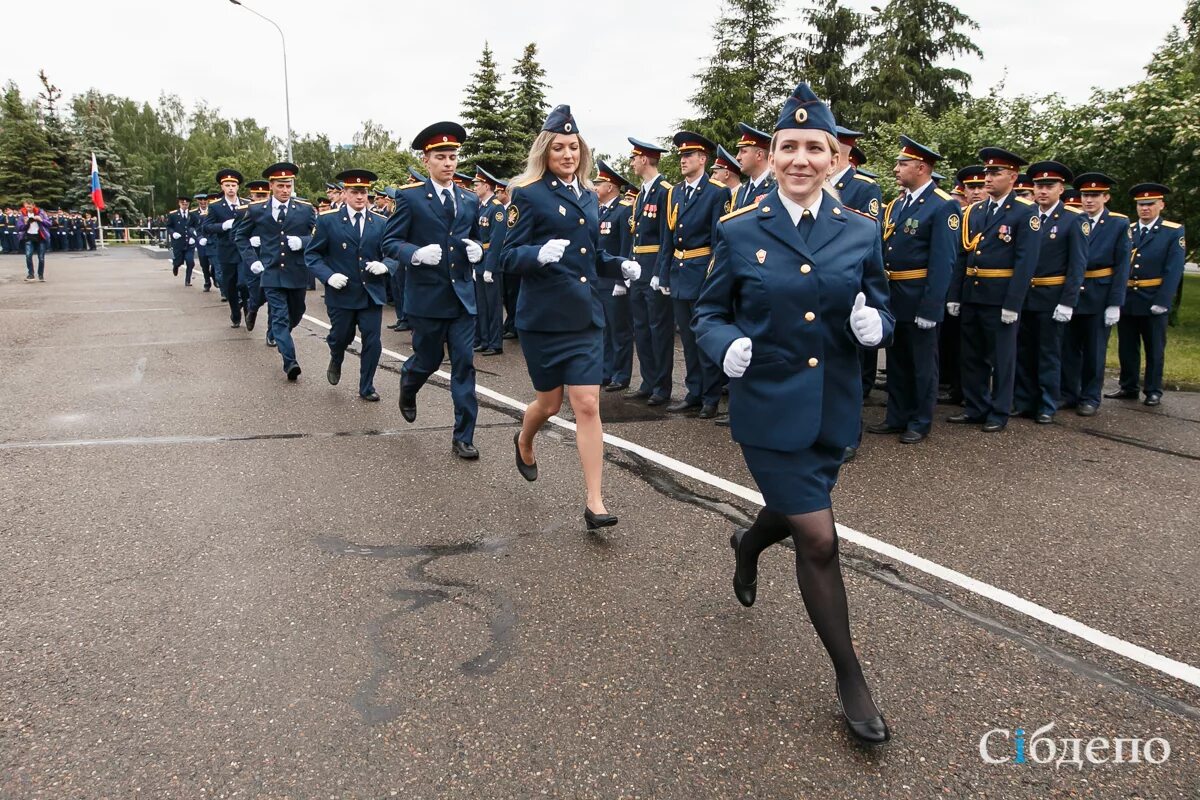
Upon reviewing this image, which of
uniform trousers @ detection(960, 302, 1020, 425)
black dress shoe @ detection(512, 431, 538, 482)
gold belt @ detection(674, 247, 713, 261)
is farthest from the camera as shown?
gold belt @ detection(674, 247, 713, 261)

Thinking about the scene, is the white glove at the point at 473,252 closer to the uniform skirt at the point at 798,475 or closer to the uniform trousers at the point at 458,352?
the uniform trousers at the point at 458,352

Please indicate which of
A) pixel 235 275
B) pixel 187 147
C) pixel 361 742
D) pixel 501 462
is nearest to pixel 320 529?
pixel 501 462

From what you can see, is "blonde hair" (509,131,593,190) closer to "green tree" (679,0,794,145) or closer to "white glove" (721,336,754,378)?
"white glove" (721,336,754,378)

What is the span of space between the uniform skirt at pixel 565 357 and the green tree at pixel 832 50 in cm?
3342

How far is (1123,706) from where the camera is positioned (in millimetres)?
2938

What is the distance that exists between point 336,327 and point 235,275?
673 cm

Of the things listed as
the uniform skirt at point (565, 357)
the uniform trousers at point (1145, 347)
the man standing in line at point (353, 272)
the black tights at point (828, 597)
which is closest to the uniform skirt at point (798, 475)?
the black tights at point (828, 597)

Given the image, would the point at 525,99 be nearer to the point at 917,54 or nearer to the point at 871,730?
the point at 917,54

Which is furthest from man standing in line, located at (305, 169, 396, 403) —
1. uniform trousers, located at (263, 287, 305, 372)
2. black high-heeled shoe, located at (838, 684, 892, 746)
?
black high-heeled shoe, located at (838, 684, 892, 746)

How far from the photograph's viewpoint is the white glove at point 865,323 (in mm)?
2746

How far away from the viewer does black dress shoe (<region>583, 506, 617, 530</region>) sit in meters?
4.58

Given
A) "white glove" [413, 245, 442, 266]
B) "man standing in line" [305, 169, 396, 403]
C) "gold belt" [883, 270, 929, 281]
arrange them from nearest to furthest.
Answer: "white glove" [413, 245, 442, 266] < "gold belt" [883, 270, 929, 281] < "man standing in line" [305, 169, 396, 403]

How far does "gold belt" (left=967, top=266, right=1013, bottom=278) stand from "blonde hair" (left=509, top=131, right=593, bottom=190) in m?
4.17

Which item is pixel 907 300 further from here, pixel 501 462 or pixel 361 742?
pixel 361 742
